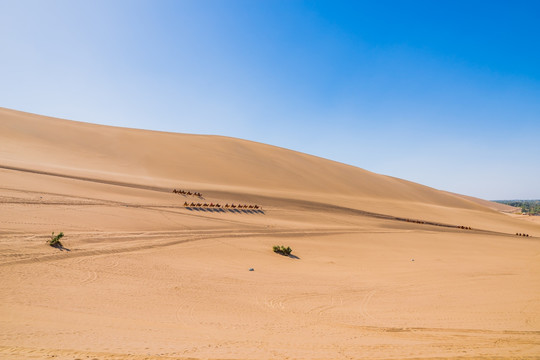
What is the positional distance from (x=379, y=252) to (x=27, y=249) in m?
12.6

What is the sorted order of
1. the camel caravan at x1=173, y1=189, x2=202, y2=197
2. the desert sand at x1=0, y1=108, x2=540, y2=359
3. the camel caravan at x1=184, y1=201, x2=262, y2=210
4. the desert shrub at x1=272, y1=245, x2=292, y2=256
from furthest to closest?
the camel caravan at x1=173, y1=189, x2=202, y2=197, the camel caravan at x1=184, y1=201, x2=262, y2=210, the desert shrub at x1=272, y1=245, x2=292, y2=256, the desert sand at x1=0, y1=108, x2=540, y2=359

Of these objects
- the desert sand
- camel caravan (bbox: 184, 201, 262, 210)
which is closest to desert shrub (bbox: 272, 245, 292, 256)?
the desert sand

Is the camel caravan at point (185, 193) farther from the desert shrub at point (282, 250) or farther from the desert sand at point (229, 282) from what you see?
the desert shrub at point (282, 250)

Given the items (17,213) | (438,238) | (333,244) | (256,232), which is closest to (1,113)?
(17,213)

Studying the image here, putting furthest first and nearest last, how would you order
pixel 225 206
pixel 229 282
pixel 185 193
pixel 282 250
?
pixel 185 193 → pixel 225 206 → pixel 282 250 → pixel 229 282

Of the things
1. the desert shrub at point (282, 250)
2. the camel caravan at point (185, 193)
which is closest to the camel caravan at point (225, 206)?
the camel caravan at point (185, 193)

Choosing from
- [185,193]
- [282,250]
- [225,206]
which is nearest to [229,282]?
[282,250]

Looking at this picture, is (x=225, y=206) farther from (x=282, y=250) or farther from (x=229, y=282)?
(x=229, y=282)

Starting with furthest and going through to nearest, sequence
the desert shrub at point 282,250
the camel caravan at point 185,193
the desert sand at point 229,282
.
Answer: the camel caravan at point 185,193 < the desert shrub at point 282,250 < the desert sand at point 229,282

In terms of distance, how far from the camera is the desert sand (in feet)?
14.2

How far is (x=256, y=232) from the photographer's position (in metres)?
14.5

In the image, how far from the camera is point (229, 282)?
755cm

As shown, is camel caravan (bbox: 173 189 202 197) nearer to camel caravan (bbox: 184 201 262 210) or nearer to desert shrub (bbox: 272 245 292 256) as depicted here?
camel caravan (bbox: 184 201 262 210)

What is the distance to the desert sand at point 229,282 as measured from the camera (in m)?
4.32
